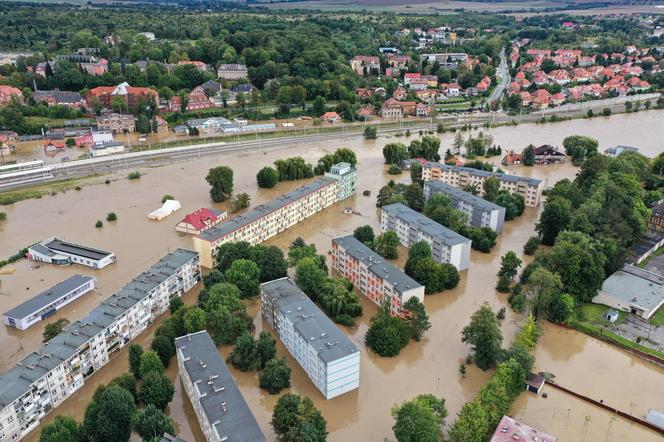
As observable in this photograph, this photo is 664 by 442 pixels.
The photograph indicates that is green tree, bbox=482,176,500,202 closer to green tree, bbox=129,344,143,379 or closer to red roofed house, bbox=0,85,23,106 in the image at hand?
green tree, bbox=129,344,143,379

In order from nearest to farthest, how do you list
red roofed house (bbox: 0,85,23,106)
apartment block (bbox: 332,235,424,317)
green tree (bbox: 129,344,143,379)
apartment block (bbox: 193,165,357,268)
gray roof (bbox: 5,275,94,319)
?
green tree (bbox: 129,344,143,379), apartment block (bbox: 332,235,424,317), gray roof (bbox: 5,275,94,319), apartment block (bbox: 193,165,357,268), red roofed house (bbox: 0,85,23,106)

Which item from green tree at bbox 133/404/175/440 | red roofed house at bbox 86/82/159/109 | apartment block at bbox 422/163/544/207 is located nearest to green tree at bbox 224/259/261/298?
green tree at bbox 133/404/175/440

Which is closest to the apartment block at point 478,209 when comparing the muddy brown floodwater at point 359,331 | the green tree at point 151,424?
the muddy brown floodwater at point 359,331

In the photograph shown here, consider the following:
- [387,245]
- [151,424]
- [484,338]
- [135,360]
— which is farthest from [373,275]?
[151,424]

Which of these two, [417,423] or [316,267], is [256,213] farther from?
[417,423]

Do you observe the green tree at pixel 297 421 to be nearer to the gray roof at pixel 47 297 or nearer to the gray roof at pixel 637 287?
the gray roof at pixel 47 297

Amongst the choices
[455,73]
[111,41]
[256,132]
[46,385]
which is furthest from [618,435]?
[111,41]

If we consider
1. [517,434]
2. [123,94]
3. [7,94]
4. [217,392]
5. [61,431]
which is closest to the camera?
[61,431]
